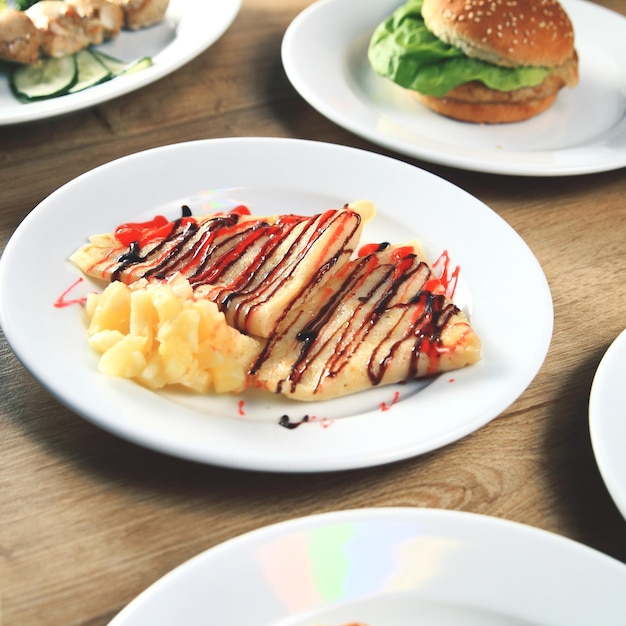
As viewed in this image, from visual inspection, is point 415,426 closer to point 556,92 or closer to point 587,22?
point 556,92

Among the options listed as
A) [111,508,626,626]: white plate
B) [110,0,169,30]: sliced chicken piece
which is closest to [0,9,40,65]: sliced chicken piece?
[110,0,169,30]: sliced chicken piece

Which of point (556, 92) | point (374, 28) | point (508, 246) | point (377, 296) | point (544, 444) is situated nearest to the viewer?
point (544, 444)

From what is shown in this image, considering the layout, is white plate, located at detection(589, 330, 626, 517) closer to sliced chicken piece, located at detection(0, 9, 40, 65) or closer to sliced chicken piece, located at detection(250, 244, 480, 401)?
sliced chicken piece, located at detection(250, 244, 480, 401)

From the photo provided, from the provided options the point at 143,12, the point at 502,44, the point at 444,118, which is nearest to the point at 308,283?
the point at 444,118

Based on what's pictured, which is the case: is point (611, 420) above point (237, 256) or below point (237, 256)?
below

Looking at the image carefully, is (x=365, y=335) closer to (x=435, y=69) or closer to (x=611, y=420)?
(x=611, y=420)

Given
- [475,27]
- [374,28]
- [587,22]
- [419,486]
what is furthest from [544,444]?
[587,22]

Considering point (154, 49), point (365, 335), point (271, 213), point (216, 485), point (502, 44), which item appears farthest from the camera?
point (154, 49)

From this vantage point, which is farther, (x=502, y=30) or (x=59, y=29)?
(x=59, y=29)
